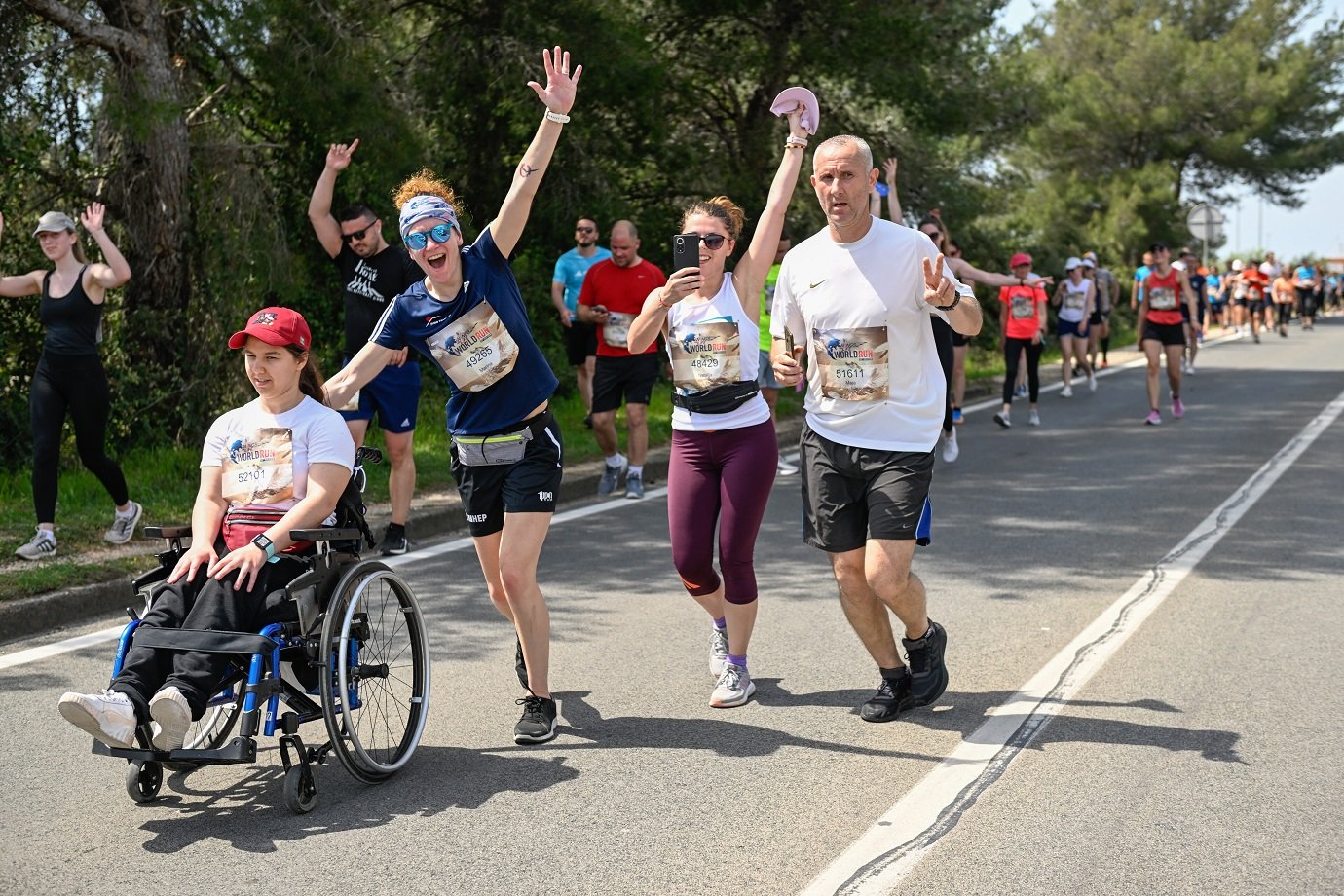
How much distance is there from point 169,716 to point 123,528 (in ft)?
16.0

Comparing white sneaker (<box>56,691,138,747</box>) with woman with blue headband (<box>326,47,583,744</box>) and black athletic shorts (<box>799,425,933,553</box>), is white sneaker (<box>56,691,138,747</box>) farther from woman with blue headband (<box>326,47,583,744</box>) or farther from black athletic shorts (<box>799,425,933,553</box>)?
black athletic shorts (<box>799,425,933,553</box>)

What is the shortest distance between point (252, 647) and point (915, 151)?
2263 cm

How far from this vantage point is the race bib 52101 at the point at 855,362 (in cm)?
560

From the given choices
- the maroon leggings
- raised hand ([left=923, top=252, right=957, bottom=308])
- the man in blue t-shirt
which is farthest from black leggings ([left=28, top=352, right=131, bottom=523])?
raised hand ([left=923, top=252, right=957, bottom=308])

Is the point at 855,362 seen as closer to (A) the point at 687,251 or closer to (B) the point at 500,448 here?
(A) the point at 687,251

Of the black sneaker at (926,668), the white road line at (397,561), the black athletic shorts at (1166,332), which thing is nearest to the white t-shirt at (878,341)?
the black sneaker at (926,668)

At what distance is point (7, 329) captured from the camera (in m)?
12.3

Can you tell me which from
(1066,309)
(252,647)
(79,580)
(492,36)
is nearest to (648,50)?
(492,36)

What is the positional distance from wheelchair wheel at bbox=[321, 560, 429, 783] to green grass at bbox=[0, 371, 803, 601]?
2731 millimetres

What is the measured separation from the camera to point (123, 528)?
9164mm

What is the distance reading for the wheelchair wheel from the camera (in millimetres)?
4871

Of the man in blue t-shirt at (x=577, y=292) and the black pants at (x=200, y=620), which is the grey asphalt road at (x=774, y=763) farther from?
the man in blue t-shirt at (x=577, y=292)

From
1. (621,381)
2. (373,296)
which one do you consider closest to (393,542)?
(373,296)

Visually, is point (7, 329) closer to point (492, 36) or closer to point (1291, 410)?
point (492, 36)
